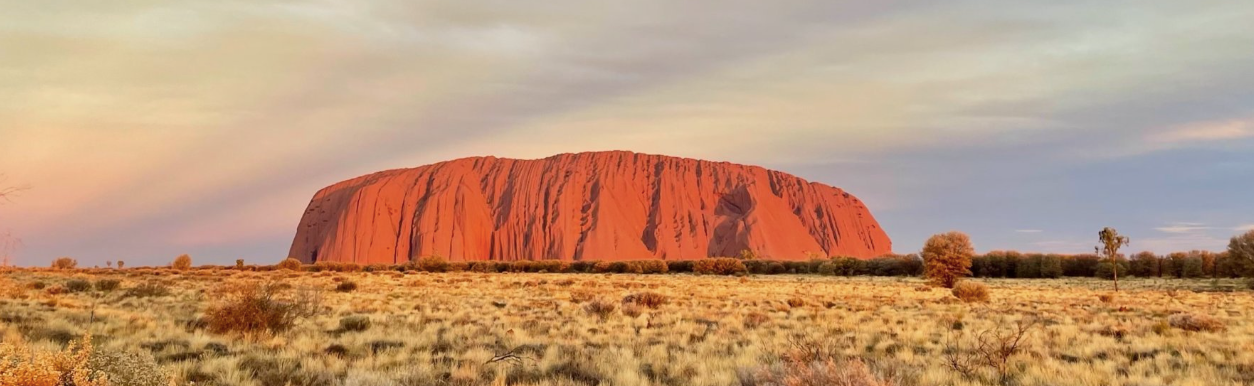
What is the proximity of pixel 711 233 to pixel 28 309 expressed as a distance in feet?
391

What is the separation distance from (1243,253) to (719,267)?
4480 centimetres

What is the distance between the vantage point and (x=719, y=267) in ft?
243

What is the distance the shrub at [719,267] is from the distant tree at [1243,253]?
41.6 m

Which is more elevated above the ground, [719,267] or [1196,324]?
[1196,324]

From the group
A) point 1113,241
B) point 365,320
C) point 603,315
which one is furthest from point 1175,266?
point 365,320

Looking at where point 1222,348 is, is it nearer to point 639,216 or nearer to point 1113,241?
point 1113,241

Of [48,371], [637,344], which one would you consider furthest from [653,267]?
[48,371]

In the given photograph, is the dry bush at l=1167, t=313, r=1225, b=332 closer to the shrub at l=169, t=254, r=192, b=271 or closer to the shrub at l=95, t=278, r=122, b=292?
the shrub at l=95, t=278, r=122, b=292

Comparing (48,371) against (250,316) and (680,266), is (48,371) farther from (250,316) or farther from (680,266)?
(680,266)

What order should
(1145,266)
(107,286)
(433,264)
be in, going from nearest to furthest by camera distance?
(107,286)
(1145,266)
(433,264)

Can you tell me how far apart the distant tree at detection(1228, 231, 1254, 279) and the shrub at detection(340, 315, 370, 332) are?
6343 cm

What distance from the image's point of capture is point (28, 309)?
15586 millimetres

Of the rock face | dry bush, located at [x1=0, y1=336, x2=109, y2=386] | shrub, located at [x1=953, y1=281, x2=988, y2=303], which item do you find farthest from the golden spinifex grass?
the rock face

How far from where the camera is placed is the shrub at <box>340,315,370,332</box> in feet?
44.0
